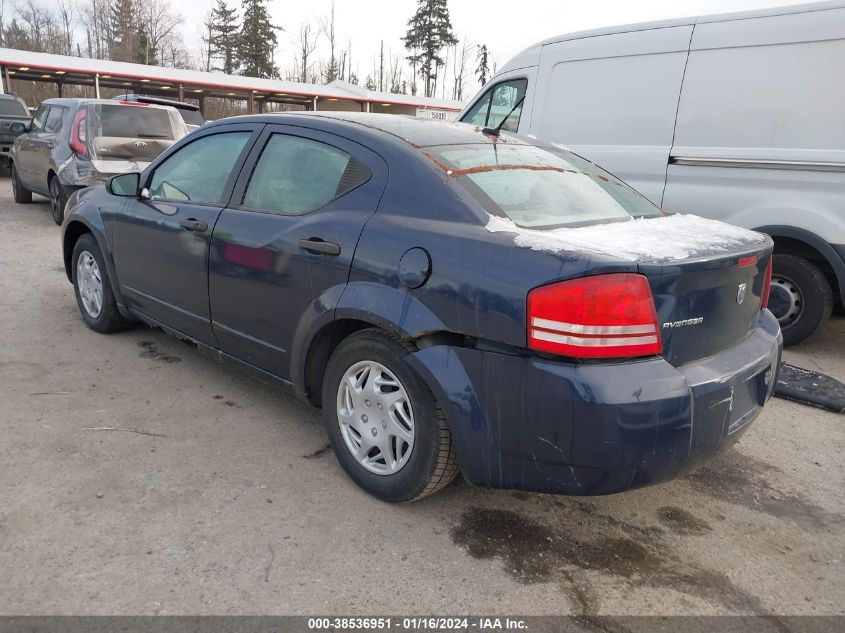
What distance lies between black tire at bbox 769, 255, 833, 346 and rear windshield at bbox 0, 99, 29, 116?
15.0 m

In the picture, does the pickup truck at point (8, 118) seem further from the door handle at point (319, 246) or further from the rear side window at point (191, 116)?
the door handle at point (319, 246)

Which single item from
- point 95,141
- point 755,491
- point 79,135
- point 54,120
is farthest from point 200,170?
point 54,120

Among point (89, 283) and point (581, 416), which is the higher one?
point (581, 416)

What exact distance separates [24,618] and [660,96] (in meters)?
5.43

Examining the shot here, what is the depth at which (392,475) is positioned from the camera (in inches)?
105

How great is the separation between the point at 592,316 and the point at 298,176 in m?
1.68

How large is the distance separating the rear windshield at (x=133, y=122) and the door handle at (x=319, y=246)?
7.03m

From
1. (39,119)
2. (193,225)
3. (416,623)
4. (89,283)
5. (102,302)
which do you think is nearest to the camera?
(416,623)

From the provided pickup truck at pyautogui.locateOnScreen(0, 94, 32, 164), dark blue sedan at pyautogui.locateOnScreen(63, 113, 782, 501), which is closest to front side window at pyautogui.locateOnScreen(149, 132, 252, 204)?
dark blue sedan at pyautogui.locateOnScreen(63, 113, 782, 501)

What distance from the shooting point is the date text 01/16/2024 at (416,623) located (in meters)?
2.06

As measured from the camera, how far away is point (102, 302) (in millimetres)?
4574

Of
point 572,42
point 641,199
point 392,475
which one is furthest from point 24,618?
point 572,42

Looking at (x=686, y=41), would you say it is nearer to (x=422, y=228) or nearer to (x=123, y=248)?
(x=422, y=228)

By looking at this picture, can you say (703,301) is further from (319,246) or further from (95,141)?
(95,141)
